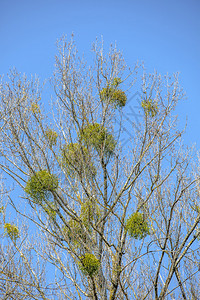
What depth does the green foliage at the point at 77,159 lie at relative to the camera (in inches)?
199

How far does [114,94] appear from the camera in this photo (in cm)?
566

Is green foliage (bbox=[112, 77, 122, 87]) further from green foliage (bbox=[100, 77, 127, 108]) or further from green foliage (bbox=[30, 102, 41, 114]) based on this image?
green foliage (bbox=[30, 102, 41, 114])

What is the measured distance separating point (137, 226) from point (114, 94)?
86.1 inches

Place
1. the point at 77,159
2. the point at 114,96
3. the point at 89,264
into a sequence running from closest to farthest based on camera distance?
the point at 89,264
the point at 77,159
the point at 114,96

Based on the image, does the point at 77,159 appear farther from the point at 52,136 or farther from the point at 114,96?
the point at 114,96

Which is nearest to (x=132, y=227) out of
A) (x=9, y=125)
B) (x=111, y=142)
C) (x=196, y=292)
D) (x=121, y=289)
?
(x=121, y=289)

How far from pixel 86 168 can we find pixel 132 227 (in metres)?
1.10

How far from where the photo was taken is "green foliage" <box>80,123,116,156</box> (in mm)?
5336

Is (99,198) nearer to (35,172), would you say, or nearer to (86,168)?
(86,168)

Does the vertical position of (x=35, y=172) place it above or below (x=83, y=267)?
above

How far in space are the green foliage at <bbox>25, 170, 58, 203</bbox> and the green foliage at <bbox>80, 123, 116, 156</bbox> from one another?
0.89m

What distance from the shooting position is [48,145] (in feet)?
16.6

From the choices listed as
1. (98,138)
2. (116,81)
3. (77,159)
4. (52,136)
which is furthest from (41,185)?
(116,81)

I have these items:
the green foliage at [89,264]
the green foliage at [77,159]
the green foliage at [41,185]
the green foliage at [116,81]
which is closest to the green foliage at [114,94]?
the green foliage at [116,81]
